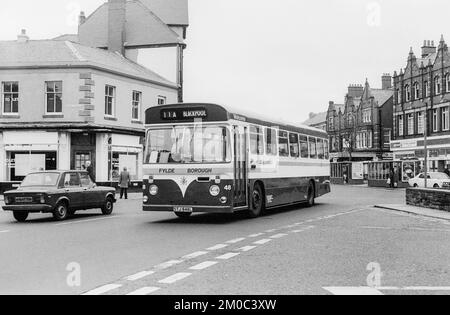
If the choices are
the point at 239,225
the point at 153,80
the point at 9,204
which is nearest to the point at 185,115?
the point at 239,225

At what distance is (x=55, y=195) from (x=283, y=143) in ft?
25.4

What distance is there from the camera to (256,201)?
1839cm

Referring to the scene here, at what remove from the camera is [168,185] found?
653 inches

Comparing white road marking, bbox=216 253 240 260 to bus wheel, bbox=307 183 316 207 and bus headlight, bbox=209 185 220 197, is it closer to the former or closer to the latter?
bus headlight, bbox=209 185 220 197

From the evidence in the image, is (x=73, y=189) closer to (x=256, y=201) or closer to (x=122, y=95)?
(x=256, y=201)

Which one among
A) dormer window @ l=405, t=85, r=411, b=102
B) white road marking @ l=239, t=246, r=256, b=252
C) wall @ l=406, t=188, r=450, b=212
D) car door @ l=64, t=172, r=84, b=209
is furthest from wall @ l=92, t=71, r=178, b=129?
dormer window @ l=405, t=85, r=411, b=102

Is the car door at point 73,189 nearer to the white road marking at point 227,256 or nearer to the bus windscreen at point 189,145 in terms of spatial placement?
the bus windscreen at point 189,145

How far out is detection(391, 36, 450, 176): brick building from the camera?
193ft

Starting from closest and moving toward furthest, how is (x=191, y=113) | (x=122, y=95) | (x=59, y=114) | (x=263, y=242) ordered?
(x=263, y=242) < (x=191, y=113) < (x=59, y=114) < (x=122, y=95)

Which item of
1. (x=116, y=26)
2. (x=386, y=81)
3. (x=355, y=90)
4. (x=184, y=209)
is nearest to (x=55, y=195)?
(x=184, y=209)

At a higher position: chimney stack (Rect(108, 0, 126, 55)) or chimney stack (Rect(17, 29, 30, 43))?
chimney stack (Rect(108, 0, 126, 55))

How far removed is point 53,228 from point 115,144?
22.2m

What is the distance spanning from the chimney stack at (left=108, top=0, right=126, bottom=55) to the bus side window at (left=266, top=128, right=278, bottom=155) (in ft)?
93.5
